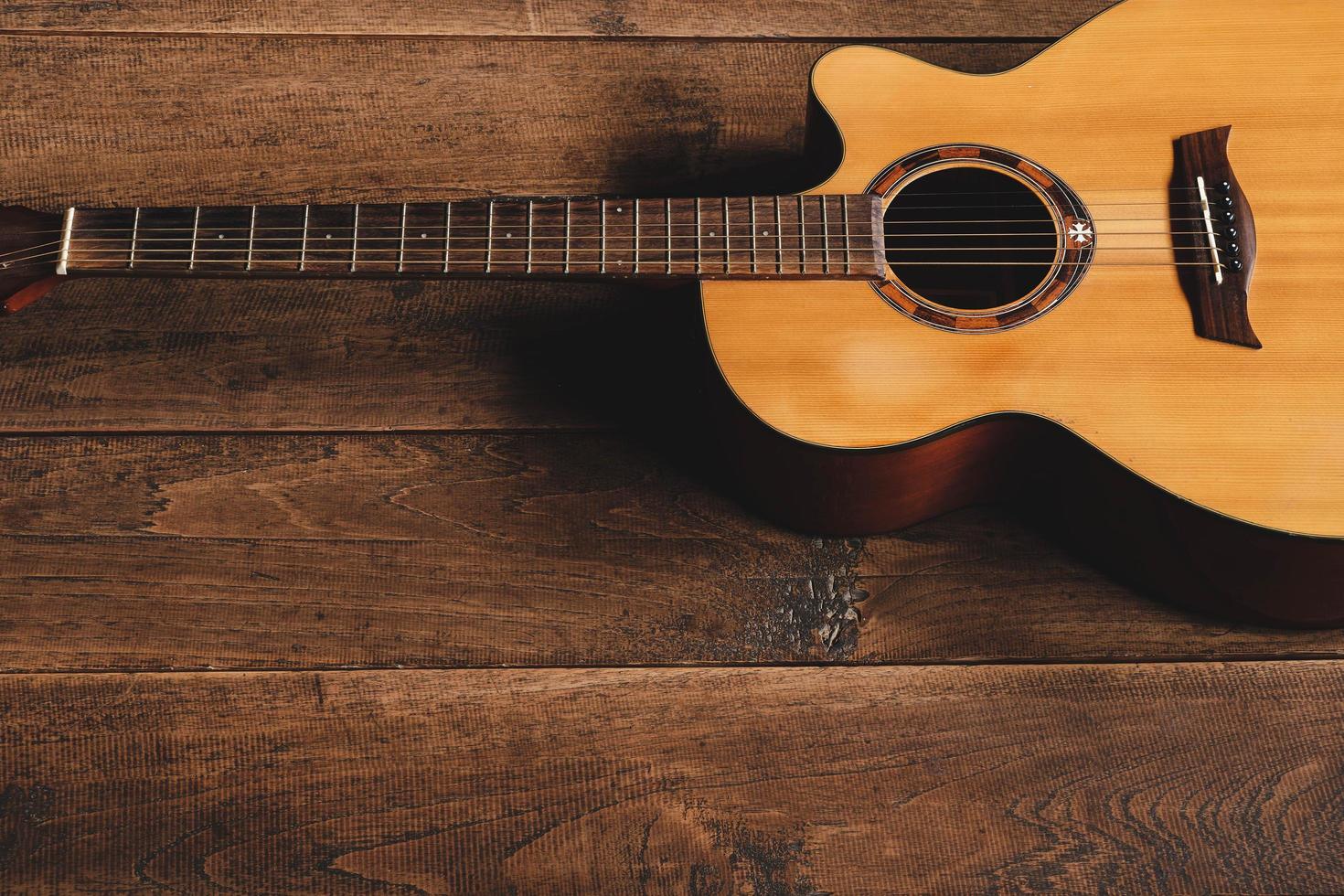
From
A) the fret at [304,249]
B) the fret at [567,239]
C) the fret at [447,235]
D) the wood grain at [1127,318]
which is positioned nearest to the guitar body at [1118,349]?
the wood grain at [1127,318]

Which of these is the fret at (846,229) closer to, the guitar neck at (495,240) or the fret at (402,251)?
the guitar neck at (495,240)

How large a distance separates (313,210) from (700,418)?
45 cm

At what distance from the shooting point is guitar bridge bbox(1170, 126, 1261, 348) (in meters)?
0.90

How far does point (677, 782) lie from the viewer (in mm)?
962

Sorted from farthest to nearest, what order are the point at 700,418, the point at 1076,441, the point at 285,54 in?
the point at 285,54 < the point at 700,418 < the point at 1076,441

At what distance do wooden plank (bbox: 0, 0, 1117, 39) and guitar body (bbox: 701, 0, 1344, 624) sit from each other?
20 cm

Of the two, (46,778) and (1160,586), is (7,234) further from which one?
(1160,586)

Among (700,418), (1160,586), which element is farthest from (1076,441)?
(700,418)

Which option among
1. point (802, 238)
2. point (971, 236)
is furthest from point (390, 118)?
point (971, 236)

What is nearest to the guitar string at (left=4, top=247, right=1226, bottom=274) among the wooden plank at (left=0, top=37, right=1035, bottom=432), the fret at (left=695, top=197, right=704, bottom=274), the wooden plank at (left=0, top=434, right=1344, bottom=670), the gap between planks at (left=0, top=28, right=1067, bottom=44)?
the fret at (left=695, top=197, right=704, bottom=274)

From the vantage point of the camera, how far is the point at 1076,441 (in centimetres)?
88

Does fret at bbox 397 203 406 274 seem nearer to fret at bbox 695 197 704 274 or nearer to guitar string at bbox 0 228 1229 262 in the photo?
guitar string at bbox 0 228 1229 262

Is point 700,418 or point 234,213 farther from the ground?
point 234,213

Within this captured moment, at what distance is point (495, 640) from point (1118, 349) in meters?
0.70
